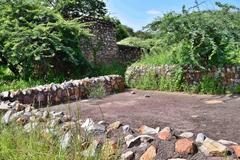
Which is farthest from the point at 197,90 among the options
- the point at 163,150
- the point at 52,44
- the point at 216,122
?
the point at 163,150

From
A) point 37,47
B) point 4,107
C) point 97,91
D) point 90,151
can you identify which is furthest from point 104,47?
point 90,151

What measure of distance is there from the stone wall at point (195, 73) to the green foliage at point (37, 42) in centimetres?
204

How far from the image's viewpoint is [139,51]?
18391mm

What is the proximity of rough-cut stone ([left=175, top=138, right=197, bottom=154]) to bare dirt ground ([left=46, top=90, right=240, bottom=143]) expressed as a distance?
142cm

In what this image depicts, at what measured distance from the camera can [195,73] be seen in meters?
9.41

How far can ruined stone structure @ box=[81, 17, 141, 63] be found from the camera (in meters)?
15.2

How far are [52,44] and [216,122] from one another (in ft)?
22.0

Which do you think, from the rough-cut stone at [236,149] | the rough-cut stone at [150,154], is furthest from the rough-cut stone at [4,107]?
the rough-cut stone at [236,149]

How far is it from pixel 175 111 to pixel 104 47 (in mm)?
9754

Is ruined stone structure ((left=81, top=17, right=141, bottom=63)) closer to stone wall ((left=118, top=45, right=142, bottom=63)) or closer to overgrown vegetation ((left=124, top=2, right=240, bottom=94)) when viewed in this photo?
stone wall ((left=118, top=45, right=142, bottom=63))

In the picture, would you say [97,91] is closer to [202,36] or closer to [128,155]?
[202,36]

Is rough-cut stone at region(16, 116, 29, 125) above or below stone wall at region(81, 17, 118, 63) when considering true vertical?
below

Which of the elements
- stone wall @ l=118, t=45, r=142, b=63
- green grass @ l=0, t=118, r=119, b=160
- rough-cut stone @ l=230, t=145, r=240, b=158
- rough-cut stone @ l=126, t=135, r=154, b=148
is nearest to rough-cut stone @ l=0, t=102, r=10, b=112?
green grass @ l=0, t=118, r=119, b=160

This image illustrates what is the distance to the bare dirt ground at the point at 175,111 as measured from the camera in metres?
5.64
